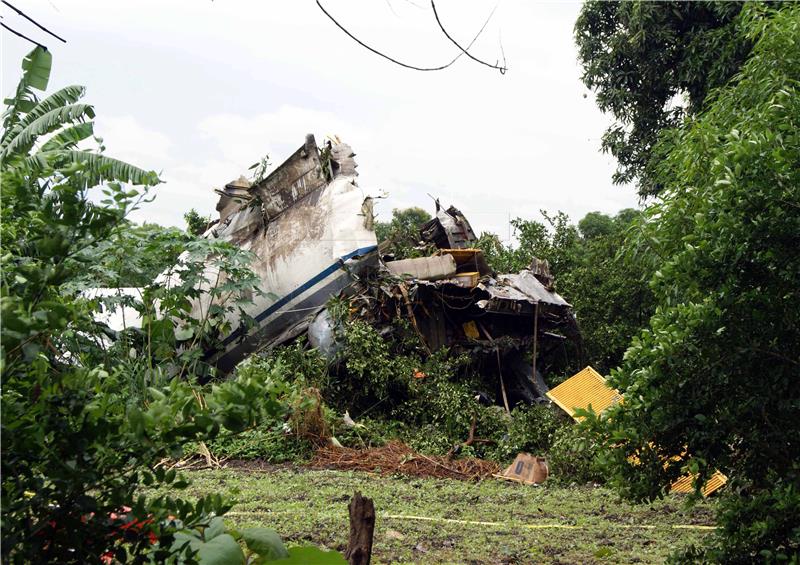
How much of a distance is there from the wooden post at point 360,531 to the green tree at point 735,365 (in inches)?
57.9

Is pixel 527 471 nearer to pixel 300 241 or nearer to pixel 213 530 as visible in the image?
pixel 300 241

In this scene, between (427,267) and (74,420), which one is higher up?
(427,267)

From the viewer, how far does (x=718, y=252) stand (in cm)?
446

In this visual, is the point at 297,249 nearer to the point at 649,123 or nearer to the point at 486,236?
the point at 486,236

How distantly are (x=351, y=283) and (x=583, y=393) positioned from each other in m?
3.92

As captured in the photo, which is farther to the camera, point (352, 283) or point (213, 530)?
point (352, 283)

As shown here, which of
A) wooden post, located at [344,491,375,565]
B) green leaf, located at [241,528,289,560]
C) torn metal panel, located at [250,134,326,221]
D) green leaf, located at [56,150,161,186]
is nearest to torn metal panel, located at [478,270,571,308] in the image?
torn metal panel, located at [250,134,326,221]

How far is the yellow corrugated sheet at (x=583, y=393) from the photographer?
11297mm

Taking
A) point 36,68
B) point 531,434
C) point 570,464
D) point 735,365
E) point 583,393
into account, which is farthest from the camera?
point 583,393

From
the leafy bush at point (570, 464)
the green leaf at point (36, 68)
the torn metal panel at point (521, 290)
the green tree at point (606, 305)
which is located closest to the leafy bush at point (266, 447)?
the leafy bush at point (570, 464)

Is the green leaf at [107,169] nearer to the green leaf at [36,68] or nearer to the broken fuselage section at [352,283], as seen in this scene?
the green leaf at [36,68]

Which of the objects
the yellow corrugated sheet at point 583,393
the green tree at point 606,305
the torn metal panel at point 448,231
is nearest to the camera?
the yellow corrugated sheet at point 583,393

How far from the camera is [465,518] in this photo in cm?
698

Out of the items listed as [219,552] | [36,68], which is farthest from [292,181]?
[219,552]
